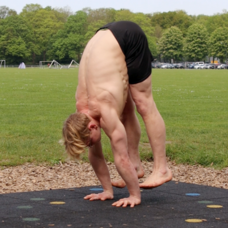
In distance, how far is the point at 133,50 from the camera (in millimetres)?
4965

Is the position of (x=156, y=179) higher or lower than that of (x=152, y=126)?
lower

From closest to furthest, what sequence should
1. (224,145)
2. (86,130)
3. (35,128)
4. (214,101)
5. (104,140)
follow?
(86,130) → (224,145) → (104,140) → (35,128) → (214,101)

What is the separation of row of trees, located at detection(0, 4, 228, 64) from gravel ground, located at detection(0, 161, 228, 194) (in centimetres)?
10248

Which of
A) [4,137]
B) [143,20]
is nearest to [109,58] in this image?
[4,137]

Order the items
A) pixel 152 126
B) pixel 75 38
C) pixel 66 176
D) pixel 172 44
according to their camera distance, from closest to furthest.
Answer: pixel 152 126 → pixel 66 176 → pixel 75 38 → pixel 172 44

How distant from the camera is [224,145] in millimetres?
8555

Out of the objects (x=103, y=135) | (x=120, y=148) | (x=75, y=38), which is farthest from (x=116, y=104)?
(x=75, y=38)

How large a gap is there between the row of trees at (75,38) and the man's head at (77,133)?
344ft

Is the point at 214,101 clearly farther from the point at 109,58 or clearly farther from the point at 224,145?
the point at 109,58

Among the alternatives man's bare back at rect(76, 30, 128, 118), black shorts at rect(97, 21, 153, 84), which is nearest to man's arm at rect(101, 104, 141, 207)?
man's bare back at rect(76, 30, 128, 118)

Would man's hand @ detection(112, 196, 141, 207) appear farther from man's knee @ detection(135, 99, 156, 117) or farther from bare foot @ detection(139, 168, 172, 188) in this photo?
man's knee @ detection(135, 99, 156, 117)

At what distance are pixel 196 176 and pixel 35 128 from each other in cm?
496

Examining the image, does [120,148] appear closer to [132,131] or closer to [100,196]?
[100,196]

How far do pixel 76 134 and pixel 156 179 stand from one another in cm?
100
